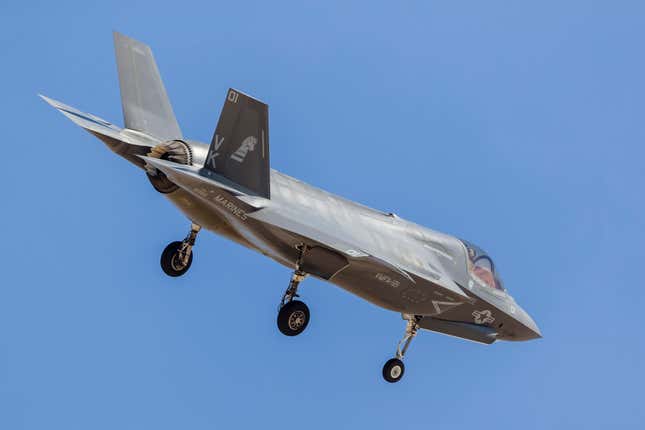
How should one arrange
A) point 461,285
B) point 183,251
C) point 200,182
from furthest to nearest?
point 461,285
point 183,251
point 200,182

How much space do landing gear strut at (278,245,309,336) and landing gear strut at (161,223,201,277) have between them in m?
2.70

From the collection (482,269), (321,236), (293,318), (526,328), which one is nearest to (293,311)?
(293,318)

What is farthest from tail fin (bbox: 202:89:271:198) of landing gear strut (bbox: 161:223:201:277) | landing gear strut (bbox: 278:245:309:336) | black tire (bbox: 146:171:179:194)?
landing gear strut (bbox: 161:223:201:277)

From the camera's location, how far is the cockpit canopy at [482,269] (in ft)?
93.6

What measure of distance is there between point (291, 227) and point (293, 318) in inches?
93.3

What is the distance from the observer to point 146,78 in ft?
88.7

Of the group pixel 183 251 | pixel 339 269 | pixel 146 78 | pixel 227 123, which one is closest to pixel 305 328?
pixel 339 269

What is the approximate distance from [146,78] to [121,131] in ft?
9.10

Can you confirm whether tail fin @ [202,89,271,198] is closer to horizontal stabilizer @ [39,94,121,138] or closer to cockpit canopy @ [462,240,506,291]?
horizontal stabilizer @ [39,94,121,138]

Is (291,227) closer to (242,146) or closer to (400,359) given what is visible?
(242,146)

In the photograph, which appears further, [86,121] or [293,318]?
[293,318]

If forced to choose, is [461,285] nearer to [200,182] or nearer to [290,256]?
[290,256]

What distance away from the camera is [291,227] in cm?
2377

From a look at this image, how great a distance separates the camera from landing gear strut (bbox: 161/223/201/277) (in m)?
26.2
